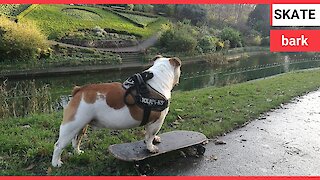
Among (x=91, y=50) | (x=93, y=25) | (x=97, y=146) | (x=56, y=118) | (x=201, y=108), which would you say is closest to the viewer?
(x=97, y=146)

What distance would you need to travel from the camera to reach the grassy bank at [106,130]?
438 cm

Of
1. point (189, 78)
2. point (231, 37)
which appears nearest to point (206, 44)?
point (231, 37)

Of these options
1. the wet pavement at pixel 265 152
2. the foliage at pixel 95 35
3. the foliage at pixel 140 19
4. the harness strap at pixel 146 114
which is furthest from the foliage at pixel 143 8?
the harness strap at pixel 146 114

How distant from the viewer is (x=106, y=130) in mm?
5887

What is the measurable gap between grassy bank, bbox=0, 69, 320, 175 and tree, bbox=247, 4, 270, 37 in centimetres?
4422

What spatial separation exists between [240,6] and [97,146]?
184 ft

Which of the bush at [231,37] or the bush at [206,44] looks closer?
the bush at [206,44]

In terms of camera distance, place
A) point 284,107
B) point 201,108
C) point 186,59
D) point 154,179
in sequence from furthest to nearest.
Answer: point 186,59, point 284,107, point 201,108, point 154,179

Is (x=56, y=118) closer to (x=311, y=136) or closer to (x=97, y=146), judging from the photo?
(x=97, y=146)

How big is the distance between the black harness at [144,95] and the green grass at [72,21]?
2491 cm

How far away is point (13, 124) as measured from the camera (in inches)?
243

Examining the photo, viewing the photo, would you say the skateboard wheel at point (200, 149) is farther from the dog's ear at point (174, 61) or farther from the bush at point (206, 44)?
the bush at point (206, 44)

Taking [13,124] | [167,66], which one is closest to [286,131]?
[167,66]

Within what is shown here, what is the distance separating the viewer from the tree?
168 feet
